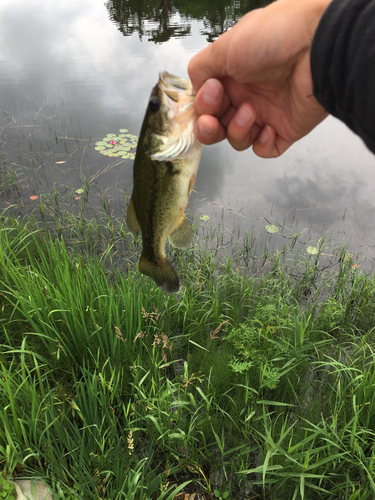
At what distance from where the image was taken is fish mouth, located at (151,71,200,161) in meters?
1.53

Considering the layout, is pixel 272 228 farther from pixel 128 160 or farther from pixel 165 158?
pixel 165 158

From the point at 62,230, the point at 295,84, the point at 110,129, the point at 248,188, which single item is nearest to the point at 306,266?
the point at 248,188

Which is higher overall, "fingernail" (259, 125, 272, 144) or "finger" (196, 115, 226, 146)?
"finger" (196, 115, 226, 146)

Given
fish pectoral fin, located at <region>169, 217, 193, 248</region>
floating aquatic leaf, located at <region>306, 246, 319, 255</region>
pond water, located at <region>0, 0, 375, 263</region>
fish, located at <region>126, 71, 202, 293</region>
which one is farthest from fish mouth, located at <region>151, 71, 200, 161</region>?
pond water, located at <region>0, 0, 375, 263</region>

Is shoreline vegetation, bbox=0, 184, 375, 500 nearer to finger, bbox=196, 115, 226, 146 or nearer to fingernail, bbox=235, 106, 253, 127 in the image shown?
finger, bbox=196, 115, 226, 146

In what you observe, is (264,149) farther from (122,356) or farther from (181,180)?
(122,356)

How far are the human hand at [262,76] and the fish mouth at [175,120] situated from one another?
7cm

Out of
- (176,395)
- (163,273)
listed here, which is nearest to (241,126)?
(163,273)

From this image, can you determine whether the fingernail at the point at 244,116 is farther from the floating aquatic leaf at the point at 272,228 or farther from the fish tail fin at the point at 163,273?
the floating aquatic leaf at the point at 272,228

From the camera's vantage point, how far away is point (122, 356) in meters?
2.56

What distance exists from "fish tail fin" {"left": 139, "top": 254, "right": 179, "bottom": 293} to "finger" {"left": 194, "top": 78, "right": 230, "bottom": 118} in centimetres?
83

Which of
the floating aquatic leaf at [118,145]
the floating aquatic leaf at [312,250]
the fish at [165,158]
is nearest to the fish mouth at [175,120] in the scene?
the fish at [165,158]

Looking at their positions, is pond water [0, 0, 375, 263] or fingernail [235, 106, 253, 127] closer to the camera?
fingernail [235, 106, 253, 127]

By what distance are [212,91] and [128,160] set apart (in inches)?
194
